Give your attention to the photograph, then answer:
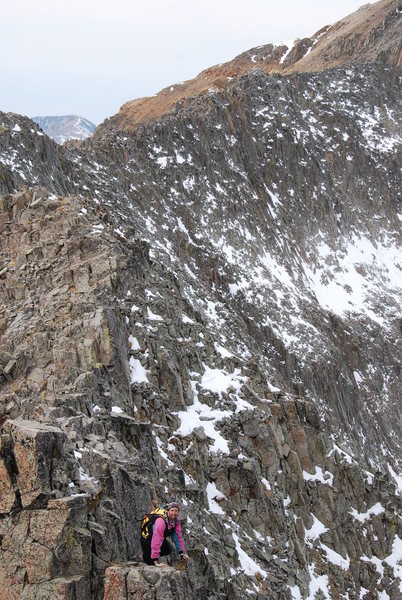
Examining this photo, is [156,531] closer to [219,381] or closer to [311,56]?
[219,381]

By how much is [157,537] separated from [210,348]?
20.9m

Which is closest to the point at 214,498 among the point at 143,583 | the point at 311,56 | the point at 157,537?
the point at 157,537

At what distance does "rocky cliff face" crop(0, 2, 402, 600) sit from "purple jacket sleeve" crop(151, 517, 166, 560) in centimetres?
45

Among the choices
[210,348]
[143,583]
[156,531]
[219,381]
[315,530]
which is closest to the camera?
[143,583]

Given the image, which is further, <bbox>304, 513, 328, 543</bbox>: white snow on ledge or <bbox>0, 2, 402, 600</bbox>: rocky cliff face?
<bbox>304, 513, 328, 543</bbox>: white snow on ledge

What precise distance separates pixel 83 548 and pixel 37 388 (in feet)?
38.2

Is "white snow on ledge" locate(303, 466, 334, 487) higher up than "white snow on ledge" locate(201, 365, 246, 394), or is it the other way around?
"white snow on ledge" locate(201, 365, 246, 394)

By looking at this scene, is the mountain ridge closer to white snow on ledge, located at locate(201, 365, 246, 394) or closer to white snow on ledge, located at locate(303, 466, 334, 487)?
white snow on ledge, located at locate(201, 365, 246, 394)

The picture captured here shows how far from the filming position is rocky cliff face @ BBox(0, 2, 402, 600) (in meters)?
14.1

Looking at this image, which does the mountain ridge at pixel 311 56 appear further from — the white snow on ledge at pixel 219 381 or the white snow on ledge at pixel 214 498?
the white snow on ledge at pixel 214 498

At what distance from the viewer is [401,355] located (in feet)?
230

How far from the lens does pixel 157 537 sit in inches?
497

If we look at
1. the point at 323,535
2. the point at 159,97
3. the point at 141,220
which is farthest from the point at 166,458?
the point at 159,97

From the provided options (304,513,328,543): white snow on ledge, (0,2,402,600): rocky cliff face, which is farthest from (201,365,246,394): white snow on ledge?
(304,513,328,543): white snow on ledge
